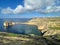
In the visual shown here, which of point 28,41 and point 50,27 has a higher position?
point 50,27

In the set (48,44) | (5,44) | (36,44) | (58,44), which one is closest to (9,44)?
(5,44)

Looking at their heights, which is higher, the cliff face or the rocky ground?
the cliff face

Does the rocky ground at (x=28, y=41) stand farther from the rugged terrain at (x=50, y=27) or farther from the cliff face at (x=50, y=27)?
the cliff face at (x=50, y=27)

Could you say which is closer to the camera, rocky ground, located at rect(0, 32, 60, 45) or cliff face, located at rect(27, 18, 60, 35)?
rocky ground, located at rect(0, 32, 60, 45)

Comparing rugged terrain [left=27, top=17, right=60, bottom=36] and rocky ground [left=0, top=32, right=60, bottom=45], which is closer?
rocky ground [left=0, top=32, right=60, bottom=45]

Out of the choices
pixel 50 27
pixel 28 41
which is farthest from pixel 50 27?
pixel 28 41

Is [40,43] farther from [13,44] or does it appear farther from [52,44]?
[13,44]

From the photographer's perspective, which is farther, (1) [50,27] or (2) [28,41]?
(1) [50,27]

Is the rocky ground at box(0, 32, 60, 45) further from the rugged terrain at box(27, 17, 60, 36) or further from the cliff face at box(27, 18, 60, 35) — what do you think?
the cliff face at box(27, 18, 60, 35)

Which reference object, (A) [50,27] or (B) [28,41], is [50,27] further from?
(B) [28,41]

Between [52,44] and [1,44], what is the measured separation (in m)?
3.84

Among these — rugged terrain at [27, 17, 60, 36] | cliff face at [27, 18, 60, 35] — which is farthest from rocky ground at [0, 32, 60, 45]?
cliff face at [27, 18, 60, 35]

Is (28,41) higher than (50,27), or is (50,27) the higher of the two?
(50,27)

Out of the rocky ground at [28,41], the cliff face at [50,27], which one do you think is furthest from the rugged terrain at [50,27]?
the rocky ground at [28,41]
